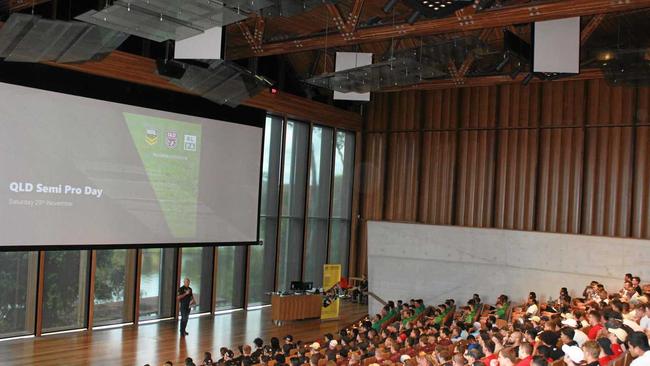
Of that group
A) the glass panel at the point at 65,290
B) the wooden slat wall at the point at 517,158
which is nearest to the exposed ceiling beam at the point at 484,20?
the glass panel at the point at 65,290

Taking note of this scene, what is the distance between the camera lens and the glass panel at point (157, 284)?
1398 centimetres

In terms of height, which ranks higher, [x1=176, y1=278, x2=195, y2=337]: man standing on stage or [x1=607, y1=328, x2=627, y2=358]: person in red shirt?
[x1=607, y1=328, x2=627, y2=358]: person in red shirt

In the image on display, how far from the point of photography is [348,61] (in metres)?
13.0

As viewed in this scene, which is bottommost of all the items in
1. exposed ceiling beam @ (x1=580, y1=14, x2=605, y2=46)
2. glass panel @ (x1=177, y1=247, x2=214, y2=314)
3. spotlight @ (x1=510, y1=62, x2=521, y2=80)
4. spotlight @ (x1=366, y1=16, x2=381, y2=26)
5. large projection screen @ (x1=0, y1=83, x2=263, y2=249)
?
glass panel @ (x1=177, y1=247, x2=214, y2=314)

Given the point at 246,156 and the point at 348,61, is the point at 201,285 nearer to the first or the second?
the point at 246,156

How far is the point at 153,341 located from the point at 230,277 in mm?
3748

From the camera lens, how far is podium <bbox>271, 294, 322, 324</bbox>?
1462 cm

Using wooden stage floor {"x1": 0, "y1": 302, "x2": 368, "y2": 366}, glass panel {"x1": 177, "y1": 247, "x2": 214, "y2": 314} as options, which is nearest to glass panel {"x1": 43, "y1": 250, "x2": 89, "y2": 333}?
wooden stage floor {"x1": 0, "y1": 302, "x2": 368, "y2": 366}

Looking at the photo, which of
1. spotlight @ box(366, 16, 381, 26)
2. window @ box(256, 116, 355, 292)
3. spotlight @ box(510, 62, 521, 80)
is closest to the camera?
spotlight @ box(366, 16, 381, 26)

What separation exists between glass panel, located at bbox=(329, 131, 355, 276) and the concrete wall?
3049 millimetres

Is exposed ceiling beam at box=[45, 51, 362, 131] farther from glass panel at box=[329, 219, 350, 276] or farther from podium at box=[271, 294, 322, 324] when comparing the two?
podium at box=[271, 294, 322, 324]

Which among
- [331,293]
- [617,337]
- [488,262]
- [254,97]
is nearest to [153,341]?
[331,293]

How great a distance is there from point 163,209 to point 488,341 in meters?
7.76

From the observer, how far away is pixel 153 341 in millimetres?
12305
